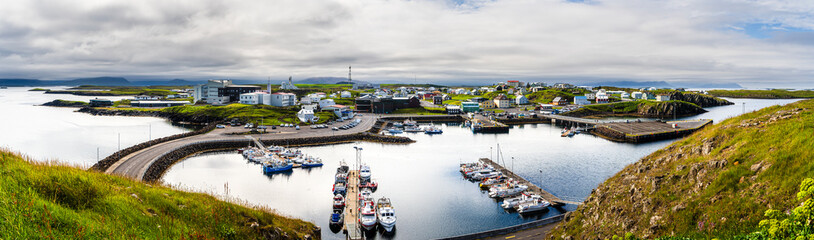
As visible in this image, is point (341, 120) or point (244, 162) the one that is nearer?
point (244, 162)

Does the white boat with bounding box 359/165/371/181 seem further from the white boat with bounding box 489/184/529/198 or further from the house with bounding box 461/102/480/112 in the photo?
the house with bounding box 461/102/480/112

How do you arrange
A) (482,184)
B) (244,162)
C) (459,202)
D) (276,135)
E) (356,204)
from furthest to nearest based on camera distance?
1. (276,135)
2. (244,162)
3. (482,184)
4. (459,202)
5. (356,204)

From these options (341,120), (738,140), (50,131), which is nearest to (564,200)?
(738,140)

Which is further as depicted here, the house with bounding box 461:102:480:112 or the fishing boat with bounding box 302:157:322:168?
the house with bounding box 461:102:480:112

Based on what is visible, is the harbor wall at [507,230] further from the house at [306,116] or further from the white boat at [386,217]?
the house at [306,116]

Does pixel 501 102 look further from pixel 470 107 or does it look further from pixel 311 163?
pixel 311 163

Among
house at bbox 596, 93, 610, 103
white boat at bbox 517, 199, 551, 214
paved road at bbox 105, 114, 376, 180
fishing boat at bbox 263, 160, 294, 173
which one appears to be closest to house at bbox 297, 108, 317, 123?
paved road at bbox 105, 114, 376, 180

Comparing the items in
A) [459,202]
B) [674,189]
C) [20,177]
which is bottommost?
[459,202]

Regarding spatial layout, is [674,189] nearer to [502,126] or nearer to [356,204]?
[356,204]
